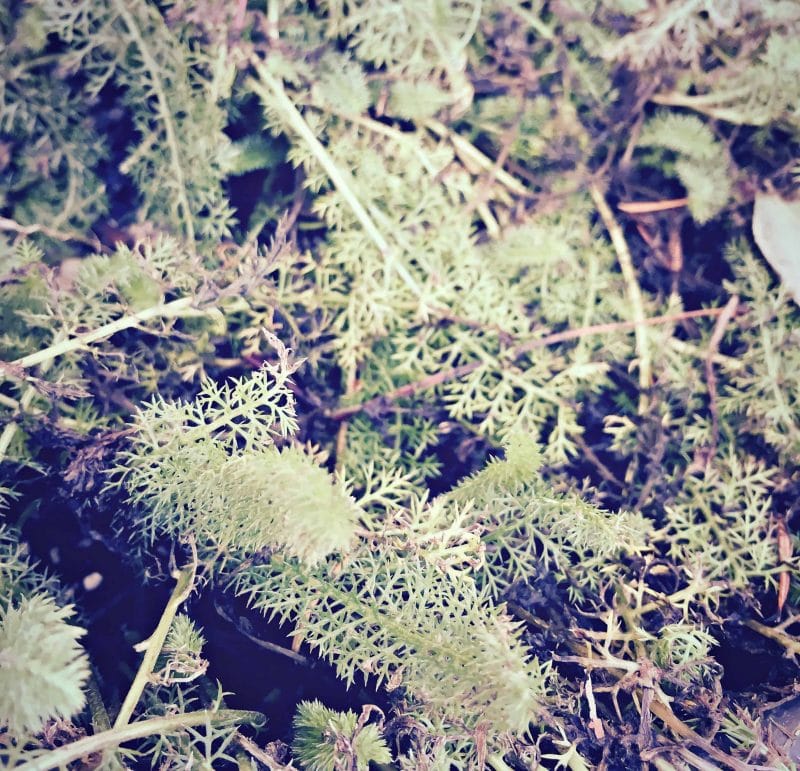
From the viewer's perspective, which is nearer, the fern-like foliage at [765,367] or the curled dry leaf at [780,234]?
the fern-like foliage at [765,367]

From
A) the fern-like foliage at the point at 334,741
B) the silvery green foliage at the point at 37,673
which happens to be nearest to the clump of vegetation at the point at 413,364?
the fern-like foliage at the point at 334,741

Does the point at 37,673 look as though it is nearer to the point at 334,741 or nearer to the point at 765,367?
the point at 334,741

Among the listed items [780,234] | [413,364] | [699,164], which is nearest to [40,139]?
[413,364]

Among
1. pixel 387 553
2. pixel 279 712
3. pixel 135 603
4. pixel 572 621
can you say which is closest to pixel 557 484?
pixel 572 621

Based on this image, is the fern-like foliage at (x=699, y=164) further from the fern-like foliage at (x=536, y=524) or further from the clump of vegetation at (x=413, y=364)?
the fern-like foliage at (x=536, y=524)

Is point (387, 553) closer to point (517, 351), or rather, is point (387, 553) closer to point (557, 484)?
point (557, 484)

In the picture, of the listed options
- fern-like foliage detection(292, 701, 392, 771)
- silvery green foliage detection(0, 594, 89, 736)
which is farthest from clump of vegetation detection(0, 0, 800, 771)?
silvery green foliage detection(0, 594, 89, 736)
